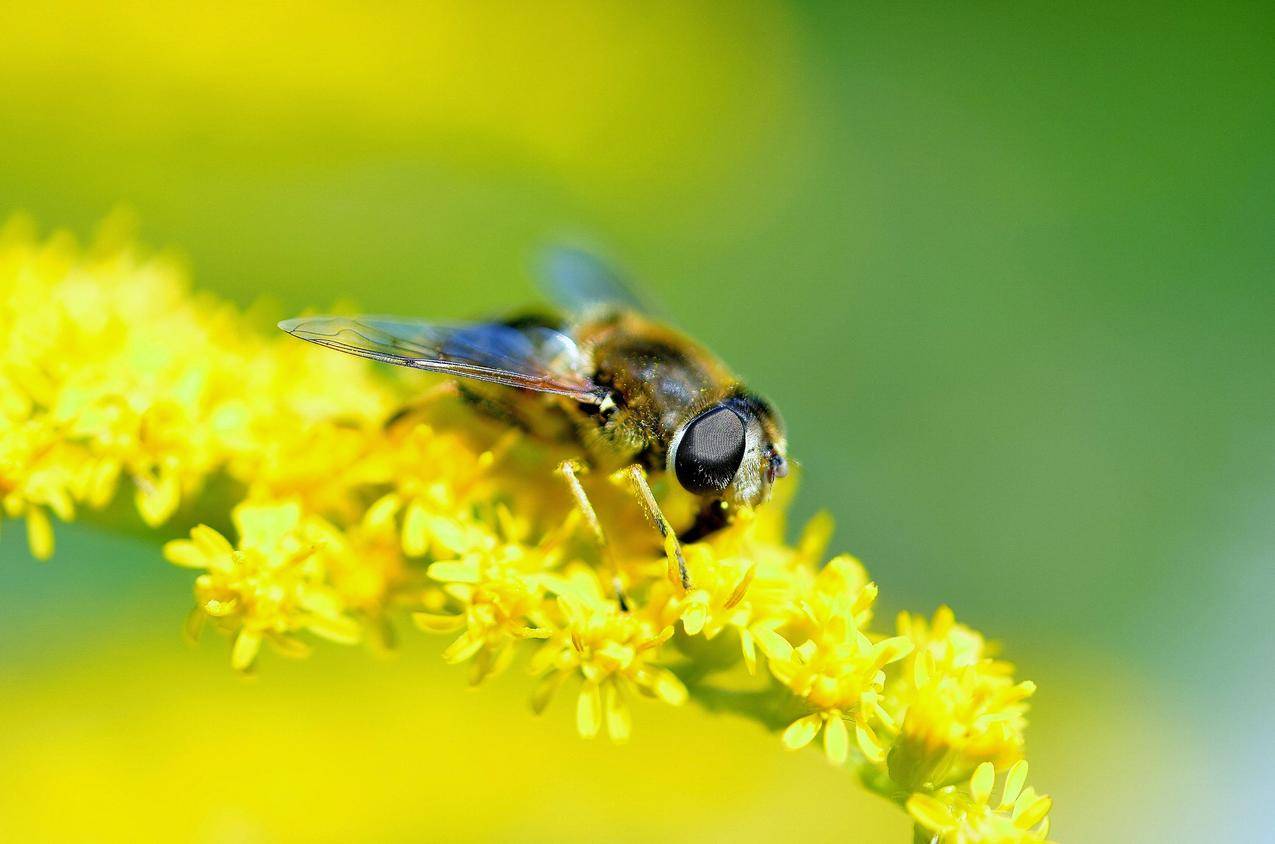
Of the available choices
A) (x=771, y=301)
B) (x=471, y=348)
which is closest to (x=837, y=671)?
(x=471, y=348)

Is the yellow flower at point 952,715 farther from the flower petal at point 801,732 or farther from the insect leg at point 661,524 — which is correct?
the insect leg at point 661,524

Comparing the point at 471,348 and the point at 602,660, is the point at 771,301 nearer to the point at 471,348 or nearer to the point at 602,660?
the point at 471,348

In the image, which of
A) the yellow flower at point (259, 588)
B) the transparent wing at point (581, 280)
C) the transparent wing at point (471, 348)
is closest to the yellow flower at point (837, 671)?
the transparent wing at point (471, 348)

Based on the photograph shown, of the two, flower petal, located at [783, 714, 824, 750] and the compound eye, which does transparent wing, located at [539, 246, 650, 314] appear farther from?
flower petal, located at [783, 714, 824, 750]

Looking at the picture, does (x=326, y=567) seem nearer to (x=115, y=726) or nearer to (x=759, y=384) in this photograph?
(x=115, y=726)

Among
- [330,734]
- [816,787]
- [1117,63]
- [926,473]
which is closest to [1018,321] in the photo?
[926,473]
